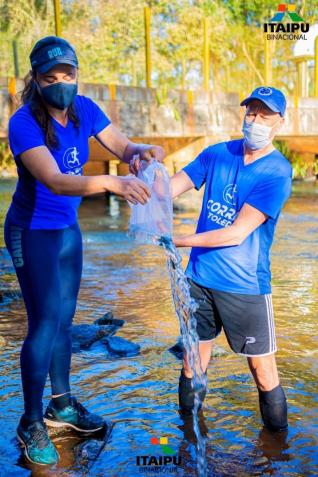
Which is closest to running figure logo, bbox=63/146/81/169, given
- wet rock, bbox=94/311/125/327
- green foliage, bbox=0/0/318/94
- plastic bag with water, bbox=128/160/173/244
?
plastic bag with water, bbox=128/160/173/244

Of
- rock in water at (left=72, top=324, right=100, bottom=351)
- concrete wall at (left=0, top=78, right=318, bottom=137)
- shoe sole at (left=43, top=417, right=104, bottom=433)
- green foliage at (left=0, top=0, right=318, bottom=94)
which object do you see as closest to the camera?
shoe sole at (left=43, top=417, right=104, bottom=433)

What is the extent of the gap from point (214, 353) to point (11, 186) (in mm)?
13038

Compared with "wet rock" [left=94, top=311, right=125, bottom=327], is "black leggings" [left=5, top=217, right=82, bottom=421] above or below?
above

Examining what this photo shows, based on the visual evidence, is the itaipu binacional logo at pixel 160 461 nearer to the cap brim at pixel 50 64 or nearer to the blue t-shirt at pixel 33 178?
the blue t-shirt at pixel 33 178

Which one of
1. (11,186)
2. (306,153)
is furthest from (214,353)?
(306,153)

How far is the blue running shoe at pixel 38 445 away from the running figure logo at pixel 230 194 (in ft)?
4.99

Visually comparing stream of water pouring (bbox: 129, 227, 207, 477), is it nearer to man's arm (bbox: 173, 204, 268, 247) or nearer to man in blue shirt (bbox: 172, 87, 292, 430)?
man in blue shirt (bbox: 172, 87, 292, 430)

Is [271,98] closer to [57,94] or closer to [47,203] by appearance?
[57,94]

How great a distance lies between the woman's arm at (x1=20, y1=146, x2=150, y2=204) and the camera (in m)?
3.15

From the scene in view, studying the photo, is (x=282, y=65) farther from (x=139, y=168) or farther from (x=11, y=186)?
(x=139, y=168)

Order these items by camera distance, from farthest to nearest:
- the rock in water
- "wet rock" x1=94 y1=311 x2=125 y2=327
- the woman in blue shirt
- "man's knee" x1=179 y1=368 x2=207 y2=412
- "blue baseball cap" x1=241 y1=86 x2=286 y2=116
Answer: "wet rock" x1=94 y1=311 x2=125 y2=327 → the rock in water → "man's knee" x1=179 y1=368 x2=207 y2=412 → "blue baseball cap" x1=241 y1=86 x2=286 y2=116 → the woman in blue shirt

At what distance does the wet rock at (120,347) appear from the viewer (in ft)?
17.9

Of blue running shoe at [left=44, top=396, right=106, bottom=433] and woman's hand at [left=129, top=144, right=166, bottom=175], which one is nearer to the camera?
woman's hand at [left=129, top=144, right=166, bottom=175]

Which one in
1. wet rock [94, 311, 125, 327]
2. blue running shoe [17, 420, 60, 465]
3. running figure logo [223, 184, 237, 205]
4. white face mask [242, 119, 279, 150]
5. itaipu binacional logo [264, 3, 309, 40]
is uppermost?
itaipu binacional logo [264, 3, 309, 40]
